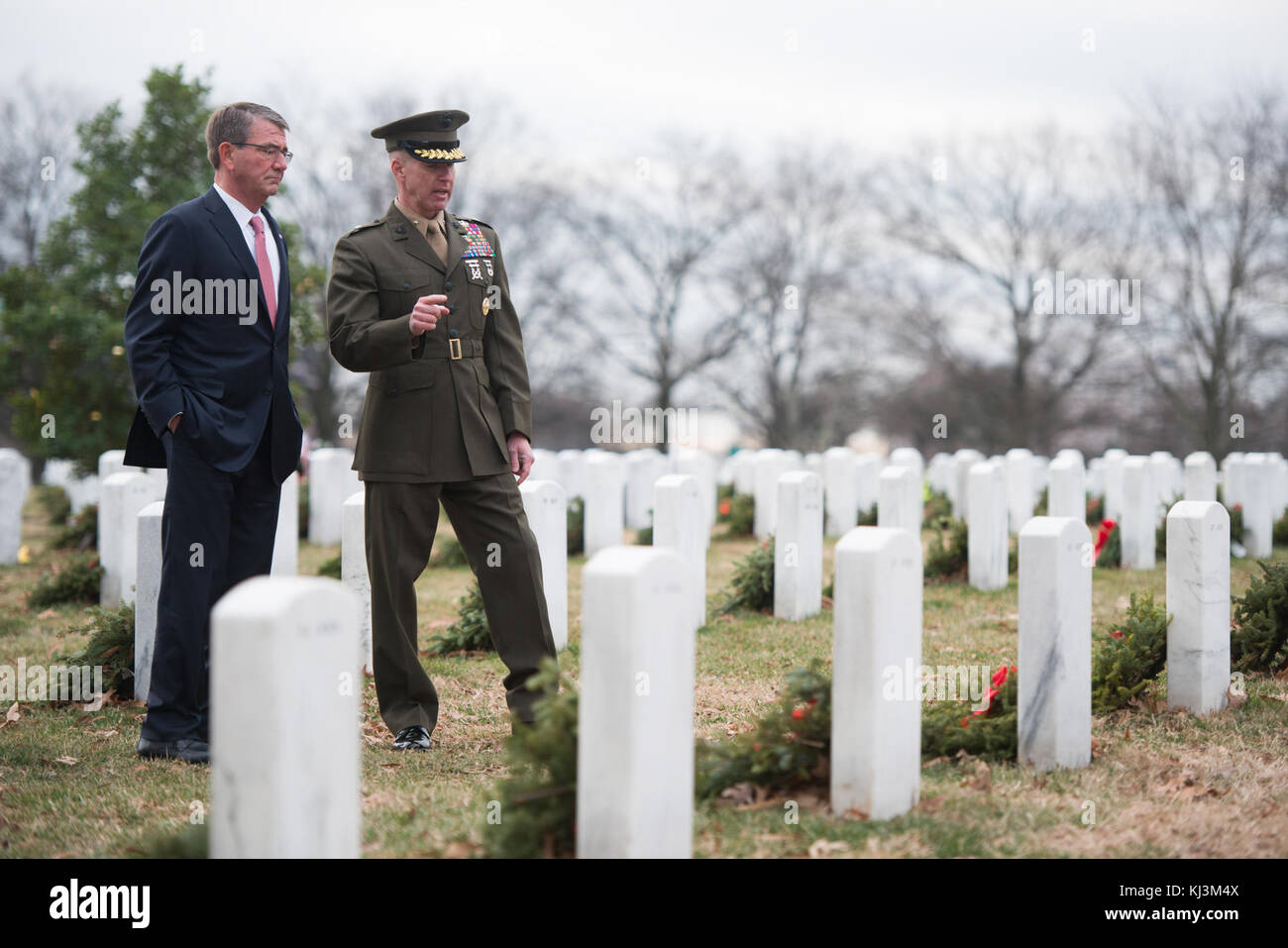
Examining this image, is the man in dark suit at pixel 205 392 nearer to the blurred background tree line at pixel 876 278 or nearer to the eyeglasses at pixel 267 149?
the eyeglasses at pixel 267 149

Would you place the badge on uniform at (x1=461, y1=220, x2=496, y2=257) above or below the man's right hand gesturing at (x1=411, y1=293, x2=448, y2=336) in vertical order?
above

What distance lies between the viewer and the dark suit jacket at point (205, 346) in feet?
13.8

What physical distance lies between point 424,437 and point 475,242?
0.82 meters

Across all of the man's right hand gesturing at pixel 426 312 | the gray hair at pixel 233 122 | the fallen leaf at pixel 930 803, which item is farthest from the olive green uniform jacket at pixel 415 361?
the fallen leaf at pixel 930 803

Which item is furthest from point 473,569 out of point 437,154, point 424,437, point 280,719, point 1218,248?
point 1218,248

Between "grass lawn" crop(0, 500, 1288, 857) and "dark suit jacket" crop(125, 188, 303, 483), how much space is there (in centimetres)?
116

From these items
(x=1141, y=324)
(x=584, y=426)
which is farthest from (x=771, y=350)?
(x=1141, y=324)

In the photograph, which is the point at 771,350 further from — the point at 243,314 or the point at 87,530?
the point at 243,314

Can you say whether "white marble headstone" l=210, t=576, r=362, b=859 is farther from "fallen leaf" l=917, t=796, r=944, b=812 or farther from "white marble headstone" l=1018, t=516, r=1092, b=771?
"white marble headstone" l=1018, t=516, r=1092, b=771

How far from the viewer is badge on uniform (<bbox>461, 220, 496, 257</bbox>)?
4.63 m

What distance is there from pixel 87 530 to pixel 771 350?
70.6ft

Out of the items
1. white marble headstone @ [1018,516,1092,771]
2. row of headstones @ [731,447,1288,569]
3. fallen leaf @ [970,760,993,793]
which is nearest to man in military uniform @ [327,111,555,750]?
fallen leaf @ [970,760,993,793]

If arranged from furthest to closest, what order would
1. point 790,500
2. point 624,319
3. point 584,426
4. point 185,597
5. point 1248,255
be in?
point 584,426 < point 624,319 < point 1248,255 < point 790,500 < point 185,597
